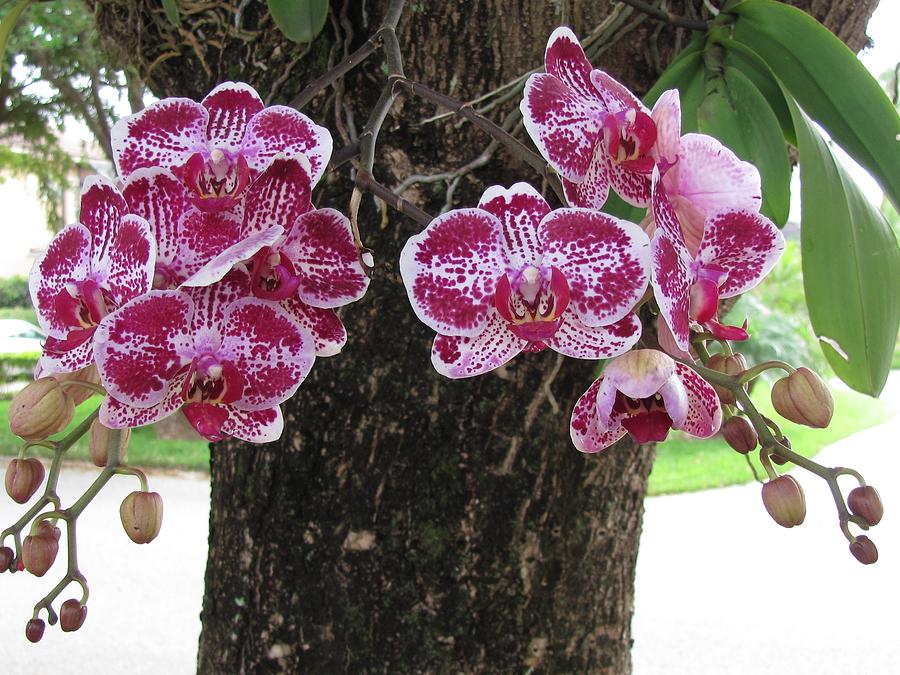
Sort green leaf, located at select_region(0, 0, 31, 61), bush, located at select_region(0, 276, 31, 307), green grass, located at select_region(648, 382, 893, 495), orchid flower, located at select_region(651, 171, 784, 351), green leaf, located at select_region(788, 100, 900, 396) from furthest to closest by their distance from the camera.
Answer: bush, located at select_region(0, 276, 31, 307) → green grass, located at select_region(648, 382, 893, 495) → green leaf, located at select_region(0, 0, 31, 61) → green leaf, located at select_region(788, 100, 900, 396) → orchid flower, located at select_region(651, 171, 784, 351)

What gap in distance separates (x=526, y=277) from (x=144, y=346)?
0.15 metres

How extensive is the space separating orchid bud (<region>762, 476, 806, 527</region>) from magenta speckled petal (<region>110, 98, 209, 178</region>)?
291mm

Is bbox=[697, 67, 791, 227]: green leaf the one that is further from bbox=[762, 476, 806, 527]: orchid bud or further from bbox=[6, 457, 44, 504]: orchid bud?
bbox=[6, 457, 44, 504]: orchid bud

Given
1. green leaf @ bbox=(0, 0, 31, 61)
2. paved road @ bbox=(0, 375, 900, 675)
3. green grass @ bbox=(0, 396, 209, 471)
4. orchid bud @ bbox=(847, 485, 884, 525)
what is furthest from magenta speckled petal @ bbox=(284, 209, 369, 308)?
green grass @ bbox=(0, 396, 209, 471)

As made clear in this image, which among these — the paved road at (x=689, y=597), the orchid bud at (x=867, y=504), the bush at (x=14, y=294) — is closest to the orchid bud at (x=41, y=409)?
the orchid bud at (x=867, y=504)

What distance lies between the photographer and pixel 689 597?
9.69ft

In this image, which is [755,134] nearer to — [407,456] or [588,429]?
[588,429]

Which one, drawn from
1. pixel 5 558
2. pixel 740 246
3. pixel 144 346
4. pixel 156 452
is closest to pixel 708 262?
pixel 740 246

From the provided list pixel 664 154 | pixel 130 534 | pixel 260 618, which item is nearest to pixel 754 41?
pixel 664 154

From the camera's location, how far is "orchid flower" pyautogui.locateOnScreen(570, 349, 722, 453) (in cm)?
30

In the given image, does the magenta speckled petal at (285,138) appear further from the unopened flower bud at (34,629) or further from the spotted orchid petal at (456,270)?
the unopened flower bud at (34,629)

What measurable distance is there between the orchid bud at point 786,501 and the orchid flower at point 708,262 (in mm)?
72

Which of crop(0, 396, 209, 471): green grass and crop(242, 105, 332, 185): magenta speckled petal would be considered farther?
crop(0, 396, 209, 471): green grass

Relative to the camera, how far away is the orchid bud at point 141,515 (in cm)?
38
